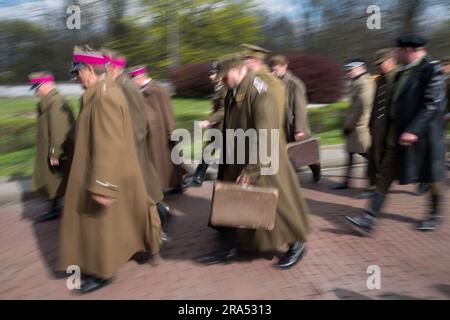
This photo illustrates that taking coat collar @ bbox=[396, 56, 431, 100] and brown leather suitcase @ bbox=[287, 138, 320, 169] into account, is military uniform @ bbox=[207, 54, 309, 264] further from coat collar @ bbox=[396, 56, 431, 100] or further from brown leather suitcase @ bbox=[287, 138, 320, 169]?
brown leather suitcase @ bbox=[287, 138, 320, 169]

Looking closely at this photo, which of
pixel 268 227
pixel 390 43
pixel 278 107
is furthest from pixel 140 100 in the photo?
pixel 390 43

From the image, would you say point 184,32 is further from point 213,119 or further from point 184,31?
point 213,119

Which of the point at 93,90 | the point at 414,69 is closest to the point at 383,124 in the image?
the point at 414,69

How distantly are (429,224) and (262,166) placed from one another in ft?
6.74

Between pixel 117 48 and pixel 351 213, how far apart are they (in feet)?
55.1

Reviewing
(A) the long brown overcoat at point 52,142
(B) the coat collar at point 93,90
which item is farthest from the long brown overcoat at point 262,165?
(A) the long brown overcoat at point 52,142

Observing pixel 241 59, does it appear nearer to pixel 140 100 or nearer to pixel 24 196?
pixel 140 100

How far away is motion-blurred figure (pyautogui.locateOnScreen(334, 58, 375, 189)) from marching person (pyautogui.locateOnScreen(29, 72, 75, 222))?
334cm

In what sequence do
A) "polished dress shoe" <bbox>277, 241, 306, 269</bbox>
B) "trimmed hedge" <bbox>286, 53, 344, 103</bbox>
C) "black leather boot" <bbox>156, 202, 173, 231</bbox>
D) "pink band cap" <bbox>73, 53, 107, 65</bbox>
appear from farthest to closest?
"trimmed hedge" <bbox>286, 53, 344, 103</bbox> < "black leather boot" <bbox>156, 202, 173, 231</bbox> < "polished dress shoe" <bbox>277, 241, 306, 269</bbox> < "pink band cap" <bbox>73, 53, 107, 65</bbox>

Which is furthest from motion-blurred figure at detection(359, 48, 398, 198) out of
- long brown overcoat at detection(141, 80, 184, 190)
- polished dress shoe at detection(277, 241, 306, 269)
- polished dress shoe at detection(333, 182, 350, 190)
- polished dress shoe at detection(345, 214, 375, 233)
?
long brown overcoat at detection(141, 80, 184, 190)

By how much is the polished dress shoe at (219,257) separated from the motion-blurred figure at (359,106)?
103 inches

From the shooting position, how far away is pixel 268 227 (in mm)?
3408

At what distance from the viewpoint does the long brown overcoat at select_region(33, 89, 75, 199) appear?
4.89m
